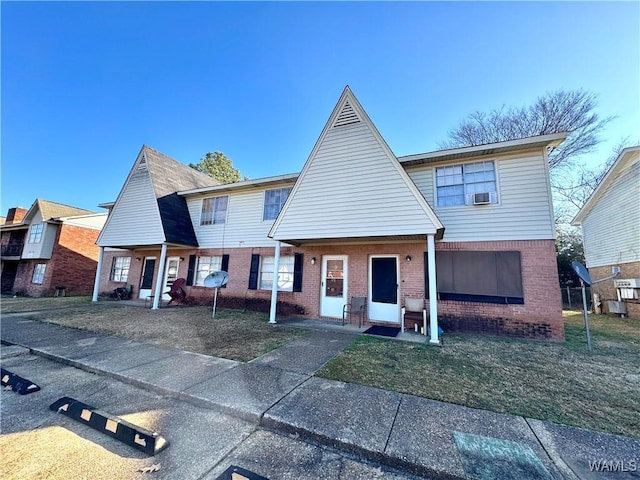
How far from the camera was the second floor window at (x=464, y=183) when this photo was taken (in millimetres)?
Result: 7484

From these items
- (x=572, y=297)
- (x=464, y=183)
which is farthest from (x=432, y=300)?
(x=572, y=297)

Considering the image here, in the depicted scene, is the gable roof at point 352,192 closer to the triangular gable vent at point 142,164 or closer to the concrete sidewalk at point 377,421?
the concrete sidewalk at point 377,421

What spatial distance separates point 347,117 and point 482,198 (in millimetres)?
4700

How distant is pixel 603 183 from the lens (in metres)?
11.6

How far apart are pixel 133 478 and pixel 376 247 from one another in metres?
7.61

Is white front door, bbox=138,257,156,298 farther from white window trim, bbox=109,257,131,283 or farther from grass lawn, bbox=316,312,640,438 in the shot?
grass lawn, bbox=316,312,640,438

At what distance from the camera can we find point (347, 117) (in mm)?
7652

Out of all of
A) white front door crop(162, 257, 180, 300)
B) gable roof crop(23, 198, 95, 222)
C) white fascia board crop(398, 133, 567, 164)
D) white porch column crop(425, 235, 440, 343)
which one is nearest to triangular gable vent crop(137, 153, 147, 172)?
white front door crop(162, 257, 180, 300)

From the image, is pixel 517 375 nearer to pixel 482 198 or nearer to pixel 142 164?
pixel 482 198

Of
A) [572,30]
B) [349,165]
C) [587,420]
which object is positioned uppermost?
[572,30]

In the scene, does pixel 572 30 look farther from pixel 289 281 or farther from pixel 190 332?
pixel 190 332

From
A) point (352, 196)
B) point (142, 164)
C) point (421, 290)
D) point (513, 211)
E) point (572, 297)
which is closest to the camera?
point (513, 211)

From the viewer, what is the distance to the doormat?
270 inches

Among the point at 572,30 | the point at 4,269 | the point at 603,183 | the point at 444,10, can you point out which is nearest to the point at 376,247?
the point at 444,10
